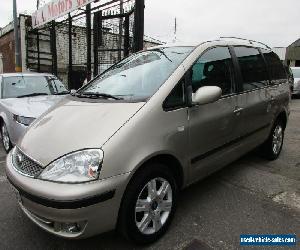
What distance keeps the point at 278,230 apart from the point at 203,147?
103cm

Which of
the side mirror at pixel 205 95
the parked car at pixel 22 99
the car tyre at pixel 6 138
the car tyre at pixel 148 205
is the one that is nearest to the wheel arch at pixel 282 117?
the side mirror at pixel 205 95

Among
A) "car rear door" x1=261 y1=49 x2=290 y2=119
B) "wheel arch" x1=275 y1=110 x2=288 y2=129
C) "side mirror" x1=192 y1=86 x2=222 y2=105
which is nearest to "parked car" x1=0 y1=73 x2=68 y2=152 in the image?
"side mirror" x1=192 y1=86 x2=222 y2=105

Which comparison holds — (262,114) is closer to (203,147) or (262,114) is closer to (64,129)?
(203,147)

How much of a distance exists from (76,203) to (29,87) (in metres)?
4.62

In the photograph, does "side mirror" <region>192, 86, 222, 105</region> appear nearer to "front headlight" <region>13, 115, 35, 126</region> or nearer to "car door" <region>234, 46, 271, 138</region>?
"car door" <region>234, 46, 271, 138</region>

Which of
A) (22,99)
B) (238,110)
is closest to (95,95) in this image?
(238,110)

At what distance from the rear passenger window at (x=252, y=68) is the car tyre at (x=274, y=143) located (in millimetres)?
829

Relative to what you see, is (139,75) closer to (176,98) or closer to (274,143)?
(176,98)

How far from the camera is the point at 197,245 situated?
2840 millimetres

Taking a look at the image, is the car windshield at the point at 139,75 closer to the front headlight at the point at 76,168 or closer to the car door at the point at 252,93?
the front headlight at the point at 76,168

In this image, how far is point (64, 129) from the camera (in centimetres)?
276

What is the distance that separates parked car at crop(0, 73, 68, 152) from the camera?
5039 millimetres

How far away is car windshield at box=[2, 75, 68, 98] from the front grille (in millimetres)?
3496

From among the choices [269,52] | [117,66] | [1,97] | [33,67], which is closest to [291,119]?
[269,52]
